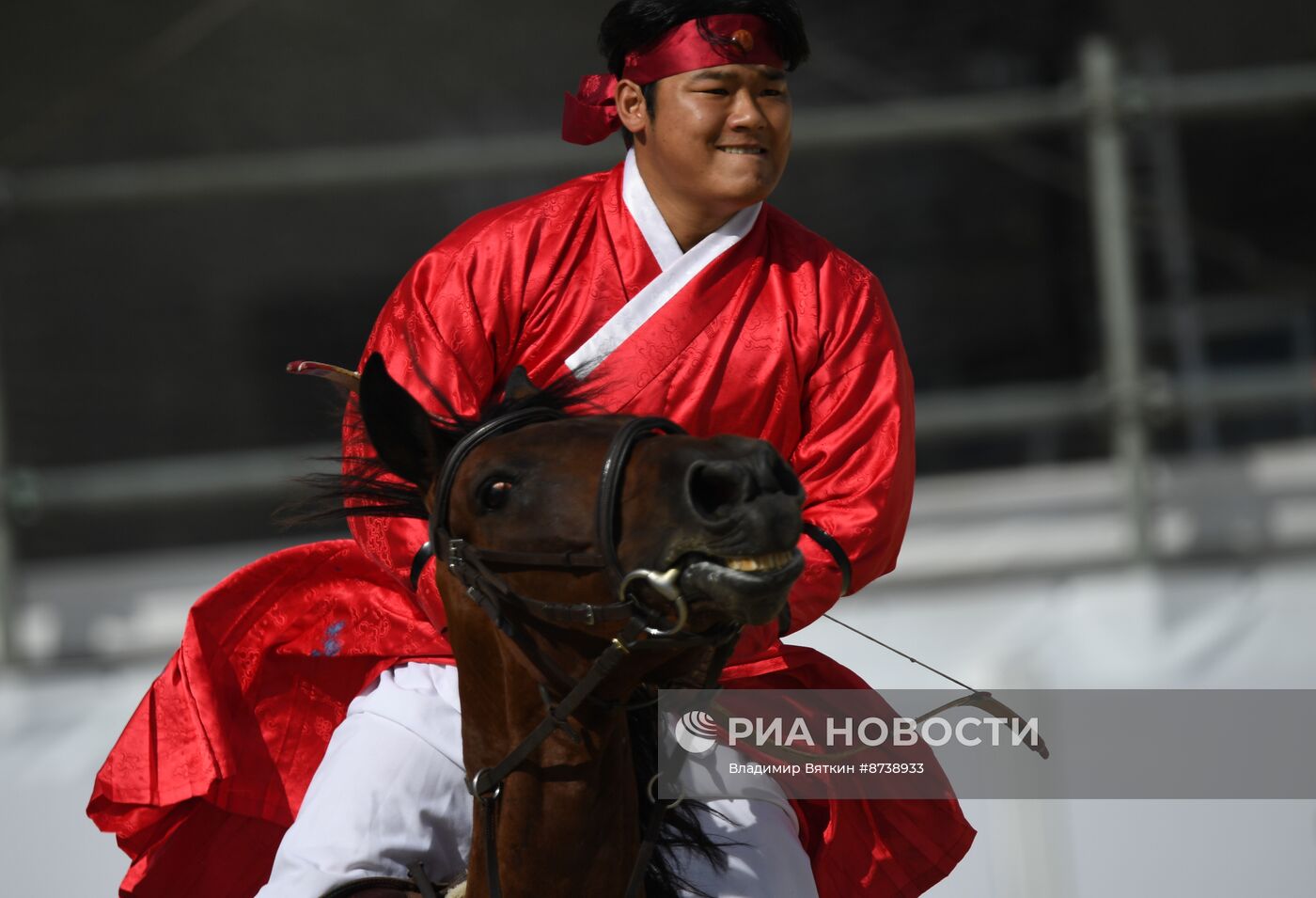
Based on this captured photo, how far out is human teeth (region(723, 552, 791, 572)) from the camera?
119 centimetres

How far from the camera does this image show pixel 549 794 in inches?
56.2

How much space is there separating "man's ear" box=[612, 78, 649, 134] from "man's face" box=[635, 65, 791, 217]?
0.04 metres

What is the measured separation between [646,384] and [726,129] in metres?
0.32

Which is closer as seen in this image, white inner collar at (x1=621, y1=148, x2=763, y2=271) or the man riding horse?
the man riding horse

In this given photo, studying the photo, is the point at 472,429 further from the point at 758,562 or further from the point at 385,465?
the point at 758,562

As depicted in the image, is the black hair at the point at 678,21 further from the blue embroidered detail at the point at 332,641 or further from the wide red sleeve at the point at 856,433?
the blue embroidered detail at the point at 332,641

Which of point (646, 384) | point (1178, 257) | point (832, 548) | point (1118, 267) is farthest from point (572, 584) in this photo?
point (1178, 257)

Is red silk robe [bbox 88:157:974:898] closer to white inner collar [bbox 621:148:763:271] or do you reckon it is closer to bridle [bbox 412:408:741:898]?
white inner collar [bbox 621:148:763:271]

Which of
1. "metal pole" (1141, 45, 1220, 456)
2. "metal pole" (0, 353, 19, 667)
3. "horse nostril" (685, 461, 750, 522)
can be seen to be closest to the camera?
"horse nostril" (685, 461, 750, 522)

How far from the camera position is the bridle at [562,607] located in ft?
4.08

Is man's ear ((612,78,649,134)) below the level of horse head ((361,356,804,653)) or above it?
above

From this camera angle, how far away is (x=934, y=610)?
3.55 metres

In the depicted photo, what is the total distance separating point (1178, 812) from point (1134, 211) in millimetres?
1560

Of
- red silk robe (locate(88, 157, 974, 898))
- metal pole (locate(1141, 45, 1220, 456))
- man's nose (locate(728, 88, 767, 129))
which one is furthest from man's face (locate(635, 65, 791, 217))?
metal pole (locate(1141, 45, 1220, 456))
